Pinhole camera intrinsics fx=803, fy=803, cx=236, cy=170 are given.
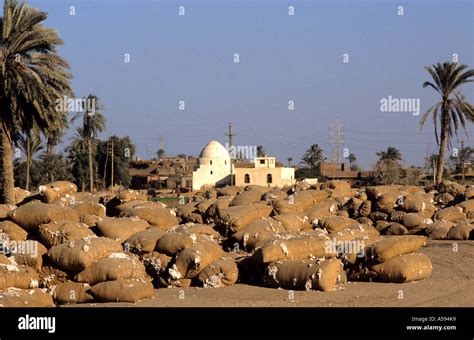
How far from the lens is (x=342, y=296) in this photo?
14.3 metres

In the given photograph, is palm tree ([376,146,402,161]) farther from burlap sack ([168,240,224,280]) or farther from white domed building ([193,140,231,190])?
burlap sack ([168,240,224,280])

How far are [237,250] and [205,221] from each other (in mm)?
2339

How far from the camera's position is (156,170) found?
88.3m

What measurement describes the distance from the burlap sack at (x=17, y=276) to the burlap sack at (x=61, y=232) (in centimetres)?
129

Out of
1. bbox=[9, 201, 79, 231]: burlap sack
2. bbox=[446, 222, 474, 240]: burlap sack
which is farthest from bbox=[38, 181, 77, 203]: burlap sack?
bbox=[446, 222, 474, 240]: burlap sack

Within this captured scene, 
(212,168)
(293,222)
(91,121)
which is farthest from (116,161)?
(293,222)

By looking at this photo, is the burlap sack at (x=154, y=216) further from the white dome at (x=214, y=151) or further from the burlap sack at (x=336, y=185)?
the white dome at (x=214, y=151)

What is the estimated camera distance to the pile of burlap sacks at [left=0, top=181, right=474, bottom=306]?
14.0 metres

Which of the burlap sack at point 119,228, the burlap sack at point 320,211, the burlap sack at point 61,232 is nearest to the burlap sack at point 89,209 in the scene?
the burlap sack at point 119,228

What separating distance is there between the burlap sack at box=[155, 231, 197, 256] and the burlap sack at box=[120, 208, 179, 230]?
2.09 meters

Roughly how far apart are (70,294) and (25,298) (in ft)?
3.51

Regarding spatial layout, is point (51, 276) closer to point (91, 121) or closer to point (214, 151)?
point (91, 121)
